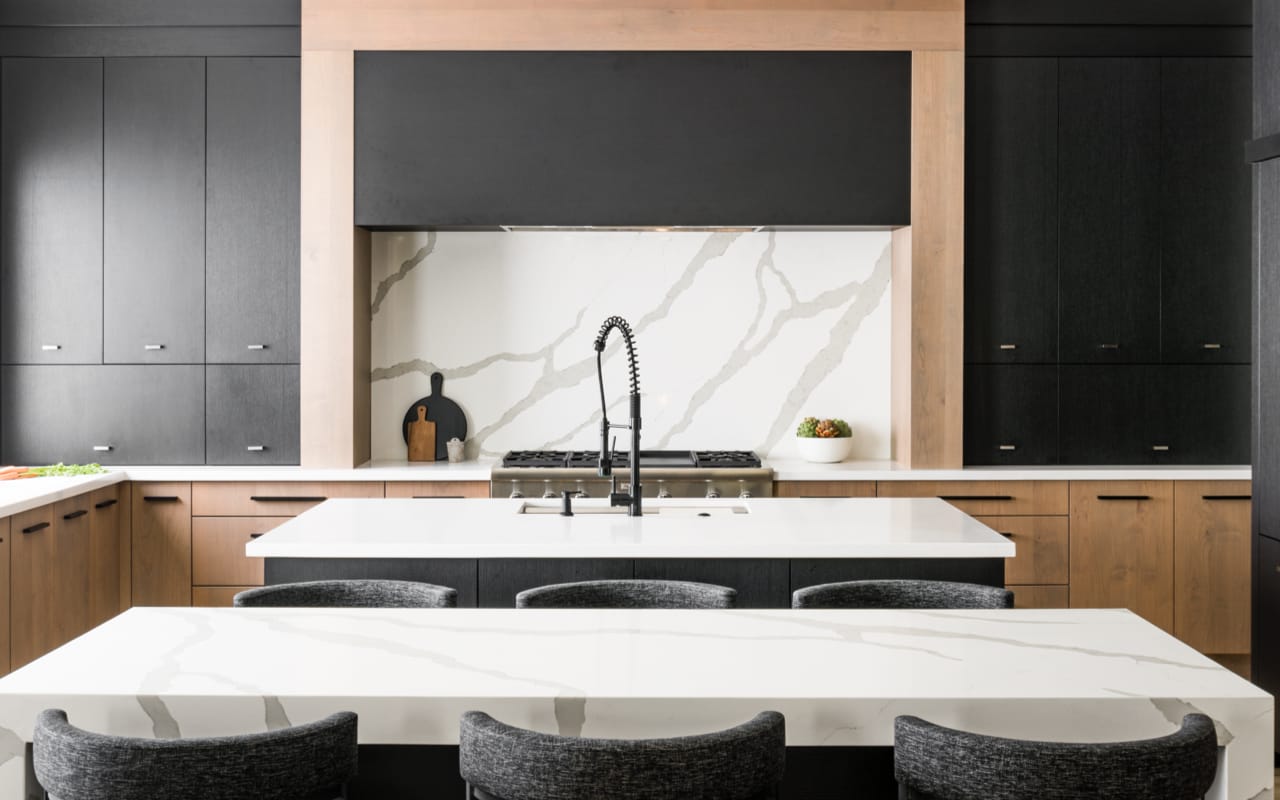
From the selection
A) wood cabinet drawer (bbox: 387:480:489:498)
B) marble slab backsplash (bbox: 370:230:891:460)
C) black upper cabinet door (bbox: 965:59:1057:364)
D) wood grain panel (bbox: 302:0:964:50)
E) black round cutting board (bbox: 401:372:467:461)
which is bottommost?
wood cabinet drawer (bbox: 387:480:489:498)

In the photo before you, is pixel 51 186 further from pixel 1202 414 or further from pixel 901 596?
pixel 1202 414

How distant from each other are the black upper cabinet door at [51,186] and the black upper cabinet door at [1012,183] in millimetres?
3691

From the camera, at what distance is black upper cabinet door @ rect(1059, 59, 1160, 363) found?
446 centimetres

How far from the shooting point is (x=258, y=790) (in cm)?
133

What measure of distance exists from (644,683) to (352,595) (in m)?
0.91

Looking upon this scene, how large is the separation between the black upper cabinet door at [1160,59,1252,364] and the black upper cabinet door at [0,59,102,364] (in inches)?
178

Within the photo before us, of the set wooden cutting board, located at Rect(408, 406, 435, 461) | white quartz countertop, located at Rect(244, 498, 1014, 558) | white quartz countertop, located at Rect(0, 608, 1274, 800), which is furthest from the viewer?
wooden cutting board, located at Rect(408, 406, 435, 461)

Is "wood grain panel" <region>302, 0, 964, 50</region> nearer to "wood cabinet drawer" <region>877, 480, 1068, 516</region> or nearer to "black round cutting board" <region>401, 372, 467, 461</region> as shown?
"black round cutting board" <region>401, 372, 467, 461</region>

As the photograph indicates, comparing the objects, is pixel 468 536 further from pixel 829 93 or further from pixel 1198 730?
pixel 829 93

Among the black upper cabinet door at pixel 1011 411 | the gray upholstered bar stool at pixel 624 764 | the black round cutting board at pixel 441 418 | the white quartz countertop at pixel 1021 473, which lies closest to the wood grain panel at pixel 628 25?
the black upper cabinet door at pixel 1011 411

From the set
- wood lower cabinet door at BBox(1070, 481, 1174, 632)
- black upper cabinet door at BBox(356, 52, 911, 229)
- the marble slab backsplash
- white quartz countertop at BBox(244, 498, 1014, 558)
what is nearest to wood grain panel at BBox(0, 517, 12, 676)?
white quartz countertop at BBox(244, 498, 1014, 558)

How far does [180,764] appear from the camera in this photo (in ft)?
4.27

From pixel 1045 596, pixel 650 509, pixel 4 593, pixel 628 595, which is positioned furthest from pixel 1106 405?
pixel 4 593

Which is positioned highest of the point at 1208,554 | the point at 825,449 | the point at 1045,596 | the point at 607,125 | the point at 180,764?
the point at 607,125
